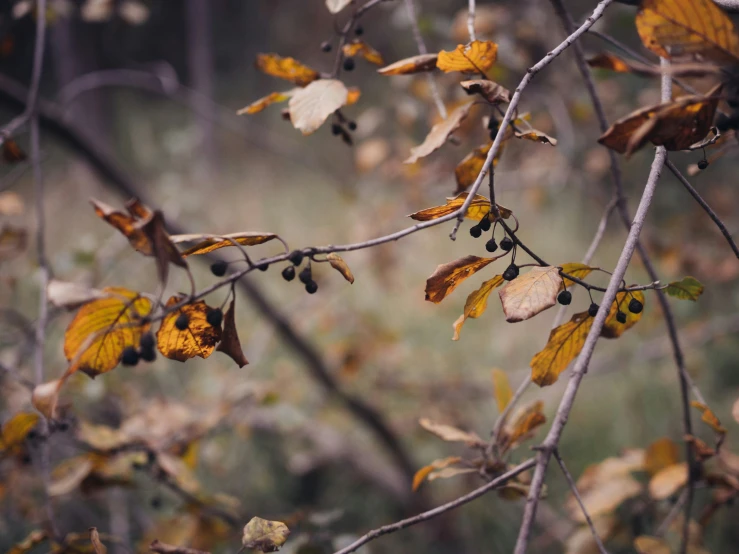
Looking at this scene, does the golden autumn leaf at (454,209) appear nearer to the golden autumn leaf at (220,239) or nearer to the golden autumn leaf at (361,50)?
the golden autumn leaf at (220,239)

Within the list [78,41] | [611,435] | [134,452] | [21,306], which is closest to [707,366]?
[611,435]

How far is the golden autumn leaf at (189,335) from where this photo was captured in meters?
0.40

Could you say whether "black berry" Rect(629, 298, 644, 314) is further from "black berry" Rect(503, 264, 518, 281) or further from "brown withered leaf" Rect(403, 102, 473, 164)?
"brown withered leaf" Rect(403, 102, 473, 164)

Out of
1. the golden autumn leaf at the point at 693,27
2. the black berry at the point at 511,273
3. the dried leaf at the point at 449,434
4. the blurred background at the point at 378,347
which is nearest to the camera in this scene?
the golden autumn leaf at the point at 693,27

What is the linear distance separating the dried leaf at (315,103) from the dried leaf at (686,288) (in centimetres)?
34

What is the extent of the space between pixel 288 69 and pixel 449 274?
0.97 feet

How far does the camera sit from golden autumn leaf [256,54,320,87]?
1.79 ft

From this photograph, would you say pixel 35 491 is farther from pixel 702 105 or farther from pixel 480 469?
pixel 702 105

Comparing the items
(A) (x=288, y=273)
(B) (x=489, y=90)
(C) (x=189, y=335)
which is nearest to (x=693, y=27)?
(B) (x=489, y=90)

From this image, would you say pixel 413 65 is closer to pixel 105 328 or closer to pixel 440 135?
pixel 440 135

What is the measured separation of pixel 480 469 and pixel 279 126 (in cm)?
429

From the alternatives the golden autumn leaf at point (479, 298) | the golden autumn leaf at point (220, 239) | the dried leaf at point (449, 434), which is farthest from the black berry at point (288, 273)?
the dried leaf at point (449, 434)

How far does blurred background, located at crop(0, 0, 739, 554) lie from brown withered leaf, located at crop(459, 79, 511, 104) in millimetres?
199

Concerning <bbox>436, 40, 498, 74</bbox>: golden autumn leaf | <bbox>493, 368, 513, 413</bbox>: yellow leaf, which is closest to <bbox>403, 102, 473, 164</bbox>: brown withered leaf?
<bbox>436, 40, 498, 74</bbox>: golden autumn leaf
